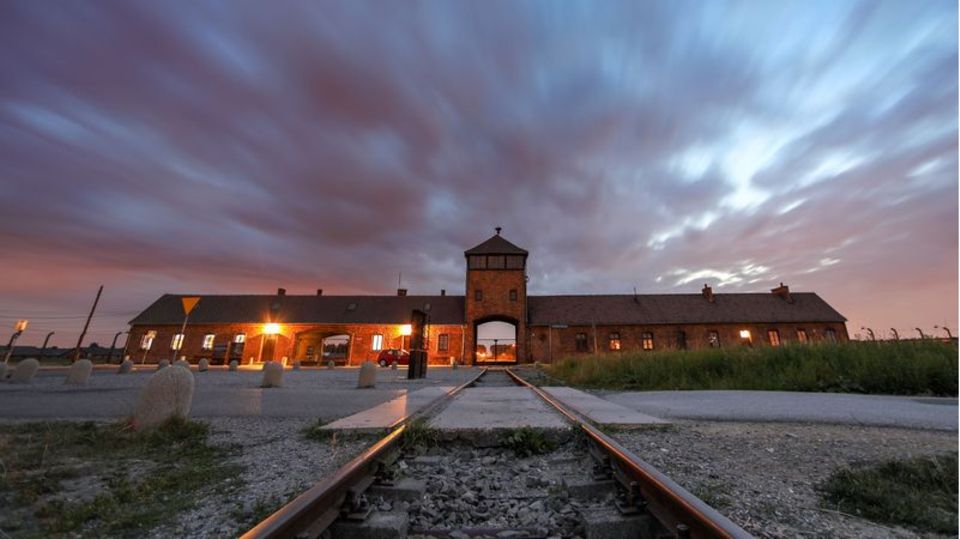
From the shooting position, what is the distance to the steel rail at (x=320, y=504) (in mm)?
1479

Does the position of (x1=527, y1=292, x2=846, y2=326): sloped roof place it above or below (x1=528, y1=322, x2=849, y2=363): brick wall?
above

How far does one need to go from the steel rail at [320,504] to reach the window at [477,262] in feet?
108

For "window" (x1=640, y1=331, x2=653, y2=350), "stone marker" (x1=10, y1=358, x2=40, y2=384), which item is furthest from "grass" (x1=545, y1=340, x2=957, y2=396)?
"window" (x1=640, y1=331, x2=653, y2=350)

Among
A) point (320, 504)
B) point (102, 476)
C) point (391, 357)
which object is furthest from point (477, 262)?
point (320, 504)

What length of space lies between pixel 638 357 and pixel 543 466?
10816 mm

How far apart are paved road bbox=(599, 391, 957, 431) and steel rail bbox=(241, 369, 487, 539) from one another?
13.6ft

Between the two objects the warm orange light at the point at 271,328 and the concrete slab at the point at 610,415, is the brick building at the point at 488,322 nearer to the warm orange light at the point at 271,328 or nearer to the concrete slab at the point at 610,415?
the warm orange light at the point at 271,328

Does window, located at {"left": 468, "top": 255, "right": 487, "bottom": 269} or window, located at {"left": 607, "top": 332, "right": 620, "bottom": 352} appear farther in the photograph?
window, located at {"left": 468, "top": 255, "right": 487, "bottom": 269}

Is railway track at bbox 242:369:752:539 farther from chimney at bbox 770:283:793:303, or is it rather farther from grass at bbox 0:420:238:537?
chimney at bbox 770:283:793:303

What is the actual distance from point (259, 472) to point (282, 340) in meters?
36.4

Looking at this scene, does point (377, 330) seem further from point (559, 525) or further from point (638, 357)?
point (559, 525)

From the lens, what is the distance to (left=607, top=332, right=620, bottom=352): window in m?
35.3

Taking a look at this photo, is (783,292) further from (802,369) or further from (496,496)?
(496,496)

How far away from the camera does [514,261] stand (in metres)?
35.5
